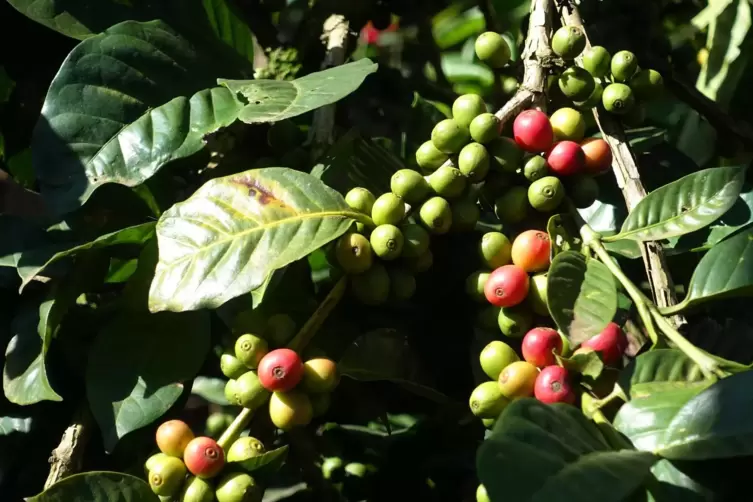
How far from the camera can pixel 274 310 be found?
730mm

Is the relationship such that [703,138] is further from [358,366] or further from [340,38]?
[358,366]

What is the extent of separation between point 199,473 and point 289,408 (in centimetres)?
9

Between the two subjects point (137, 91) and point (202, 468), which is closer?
point (202, 468)

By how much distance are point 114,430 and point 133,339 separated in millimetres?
90

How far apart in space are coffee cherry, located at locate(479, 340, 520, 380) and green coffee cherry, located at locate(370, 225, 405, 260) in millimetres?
A: 117

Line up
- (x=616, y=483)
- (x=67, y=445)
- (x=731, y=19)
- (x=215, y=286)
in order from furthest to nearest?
(x=731, y=19) → (x=67, y=445) → (x=215, y=286) → (x=616, y=483)

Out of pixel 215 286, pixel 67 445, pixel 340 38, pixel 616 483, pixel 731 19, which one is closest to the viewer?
pixel 616 483

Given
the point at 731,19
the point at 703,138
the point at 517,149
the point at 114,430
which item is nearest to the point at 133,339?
the point at 114,430

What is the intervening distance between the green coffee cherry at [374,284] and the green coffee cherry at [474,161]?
0.12 metres

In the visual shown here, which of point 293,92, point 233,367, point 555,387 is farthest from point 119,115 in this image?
point 555,387

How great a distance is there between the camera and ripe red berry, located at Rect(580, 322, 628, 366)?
61 centimetres

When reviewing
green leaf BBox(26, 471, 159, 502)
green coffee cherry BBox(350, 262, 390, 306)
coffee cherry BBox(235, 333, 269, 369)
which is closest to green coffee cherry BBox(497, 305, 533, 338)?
green coffee cherry BBox(350, 262, 390, 306)

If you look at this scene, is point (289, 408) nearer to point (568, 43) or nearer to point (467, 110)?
point (467, 110)

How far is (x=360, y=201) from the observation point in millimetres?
692
